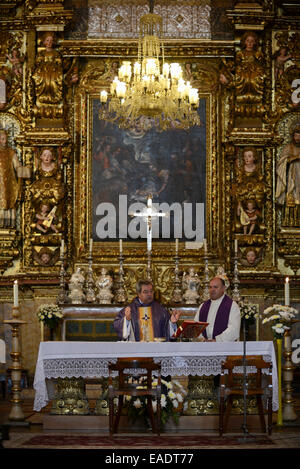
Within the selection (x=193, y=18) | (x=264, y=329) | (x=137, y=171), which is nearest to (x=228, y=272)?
(x=264, y=329)

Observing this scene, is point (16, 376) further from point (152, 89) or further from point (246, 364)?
point (152, 89)

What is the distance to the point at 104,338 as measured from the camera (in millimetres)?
15125

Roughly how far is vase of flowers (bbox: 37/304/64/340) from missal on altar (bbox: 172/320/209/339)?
11.0ft

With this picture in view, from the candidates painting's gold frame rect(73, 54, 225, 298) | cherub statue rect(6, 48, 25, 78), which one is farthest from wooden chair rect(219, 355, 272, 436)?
cherub statue rect(6, 48, 25, 78)

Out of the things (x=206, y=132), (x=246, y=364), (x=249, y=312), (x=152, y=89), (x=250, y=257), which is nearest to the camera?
(x=246, y=364)

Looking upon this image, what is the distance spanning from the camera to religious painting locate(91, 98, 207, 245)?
1630cm

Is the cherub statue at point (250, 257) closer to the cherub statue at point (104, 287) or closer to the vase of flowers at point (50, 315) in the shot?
the cherub statue at point (104, 287)

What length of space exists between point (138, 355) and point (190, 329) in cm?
75

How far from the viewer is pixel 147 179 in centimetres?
1641

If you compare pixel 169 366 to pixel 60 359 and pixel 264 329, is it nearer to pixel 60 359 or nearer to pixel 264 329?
pixel 60 359

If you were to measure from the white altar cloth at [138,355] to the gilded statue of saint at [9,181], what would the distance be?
526cm

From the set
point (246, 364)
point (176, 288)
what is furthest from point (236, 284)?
point (246, 364)

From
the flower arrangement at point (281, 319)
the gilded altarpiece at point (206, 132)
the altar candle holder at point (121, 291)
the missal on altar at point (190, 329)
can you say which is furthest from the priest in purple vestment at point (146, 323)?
the gilded altarpiece at point (206, 132)

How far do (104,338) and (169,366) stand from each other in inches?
154
